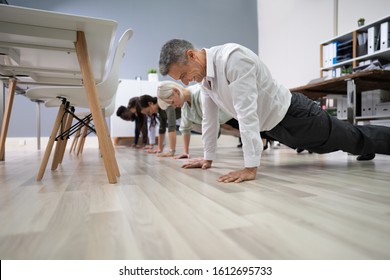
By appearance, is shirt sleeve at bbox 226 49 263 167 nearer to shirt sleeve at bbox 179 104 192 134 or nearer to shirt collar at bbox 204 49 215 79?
shirt collar at bbox 204 49 215 79

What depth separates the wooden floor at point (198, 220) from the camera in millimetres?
461

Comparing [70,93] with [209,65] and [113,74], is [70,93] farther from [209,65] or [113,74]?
[209,65]

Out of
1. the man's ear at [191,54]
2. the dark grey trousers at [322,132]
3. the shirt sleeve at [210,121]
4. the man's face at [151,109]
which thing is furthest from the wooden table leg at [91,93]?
the man's face at [151,109]

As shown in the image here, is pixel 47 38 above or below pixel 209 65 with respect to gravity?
above

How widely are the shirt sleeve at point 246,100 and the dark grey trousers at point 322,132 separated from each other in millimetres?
375

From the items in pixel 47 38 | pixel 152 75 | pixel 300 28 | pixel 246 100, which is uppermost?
pixel 300 28

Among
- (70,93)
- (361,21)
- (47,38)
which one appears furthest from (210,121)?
(361,21)

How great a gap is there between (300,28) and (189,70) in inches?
149

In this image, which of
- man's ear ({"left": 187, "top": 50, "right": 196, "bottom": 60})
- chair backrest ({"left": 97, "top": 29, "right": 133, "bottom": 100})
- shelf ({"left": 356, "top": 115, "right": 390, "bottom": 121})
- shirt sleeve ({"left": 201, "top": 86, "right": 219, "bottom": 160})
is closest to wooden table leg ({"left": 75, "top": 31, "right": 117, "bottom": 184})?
chair backrest ({"left": 97, "top": 29, "right": 133, "bottom": 100})

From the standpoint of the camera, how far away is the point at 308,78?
13.3ft

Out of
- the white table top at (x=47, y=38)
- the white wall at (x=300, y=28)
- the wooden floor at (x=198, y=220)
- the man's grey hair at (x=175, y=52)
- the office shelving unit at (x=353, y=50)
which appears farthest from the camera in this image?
the white wall at (x=300, y=28)

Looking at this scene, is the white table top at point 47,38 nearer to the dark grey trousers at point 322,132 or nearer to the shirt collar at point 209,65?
the shirt collar at point 209,65

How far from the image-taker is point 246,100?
1.07 meters
